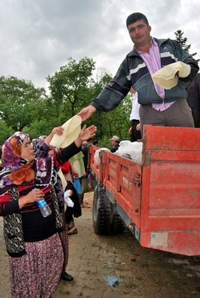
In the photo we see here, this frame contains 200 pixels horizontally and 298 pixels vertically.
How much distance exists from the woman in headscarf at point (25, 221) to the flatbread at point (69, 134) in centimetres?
33

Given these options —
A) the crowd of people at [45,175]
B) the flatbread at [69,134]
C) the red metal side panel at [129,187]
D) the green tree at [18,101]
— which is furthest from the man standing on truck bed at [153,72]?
the green tree at [18,101]

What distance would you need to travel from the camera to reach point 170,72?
2090 millimetres

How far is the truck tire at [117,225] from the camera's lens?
176 inches

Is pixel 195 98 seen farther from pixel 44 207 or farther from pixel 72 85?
pixel 72 85

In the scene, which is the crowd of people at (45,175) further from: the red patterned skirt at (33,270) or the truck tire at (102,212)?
the truck tire at (102,212)

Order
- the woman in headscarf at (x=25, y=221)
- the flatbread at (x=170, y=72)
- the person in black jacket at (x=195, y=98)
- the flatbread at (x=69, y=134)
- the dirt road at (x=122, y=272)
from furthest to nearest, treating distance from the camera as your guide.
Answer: the person in black jacket at (x=195, y=98) → the dirt road at (x=122, y=272) → the flatbread at (x=69, y=134) → the woman in headscarf at (x=25, y=221) → the flatbread at (x=170, y=72)

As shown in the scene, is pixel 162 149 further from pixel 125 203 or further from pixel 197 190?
pixel 125 203

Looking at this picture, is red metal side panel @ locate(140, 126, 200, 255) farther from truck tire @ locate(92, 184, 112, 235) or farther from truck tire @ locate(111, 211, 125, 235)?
truck tire @ locate(111, 211, 125, 235)

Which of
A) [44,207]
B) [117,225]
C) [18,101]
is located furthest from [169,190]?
[18,101]

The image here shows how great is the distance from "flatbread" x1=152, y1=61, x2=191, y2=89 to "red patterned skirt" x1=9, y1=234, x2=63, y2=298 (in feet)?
5.44

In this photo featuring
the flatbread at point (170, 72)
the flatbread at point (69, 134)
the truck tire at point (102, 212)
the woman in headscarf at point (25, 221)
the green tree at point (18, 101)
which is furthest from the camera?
the green tree at point (18, 101)

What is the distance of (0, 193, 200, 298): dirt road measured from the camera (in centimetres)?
312

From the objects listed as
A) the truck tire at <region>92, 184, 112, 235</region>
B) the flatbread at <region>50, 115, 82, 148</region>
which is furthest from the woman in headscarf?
the truck tire at <region>92, 184, 112, 235</region>

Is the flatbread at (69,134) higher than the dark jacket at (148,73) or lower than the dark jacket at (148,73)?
lower
